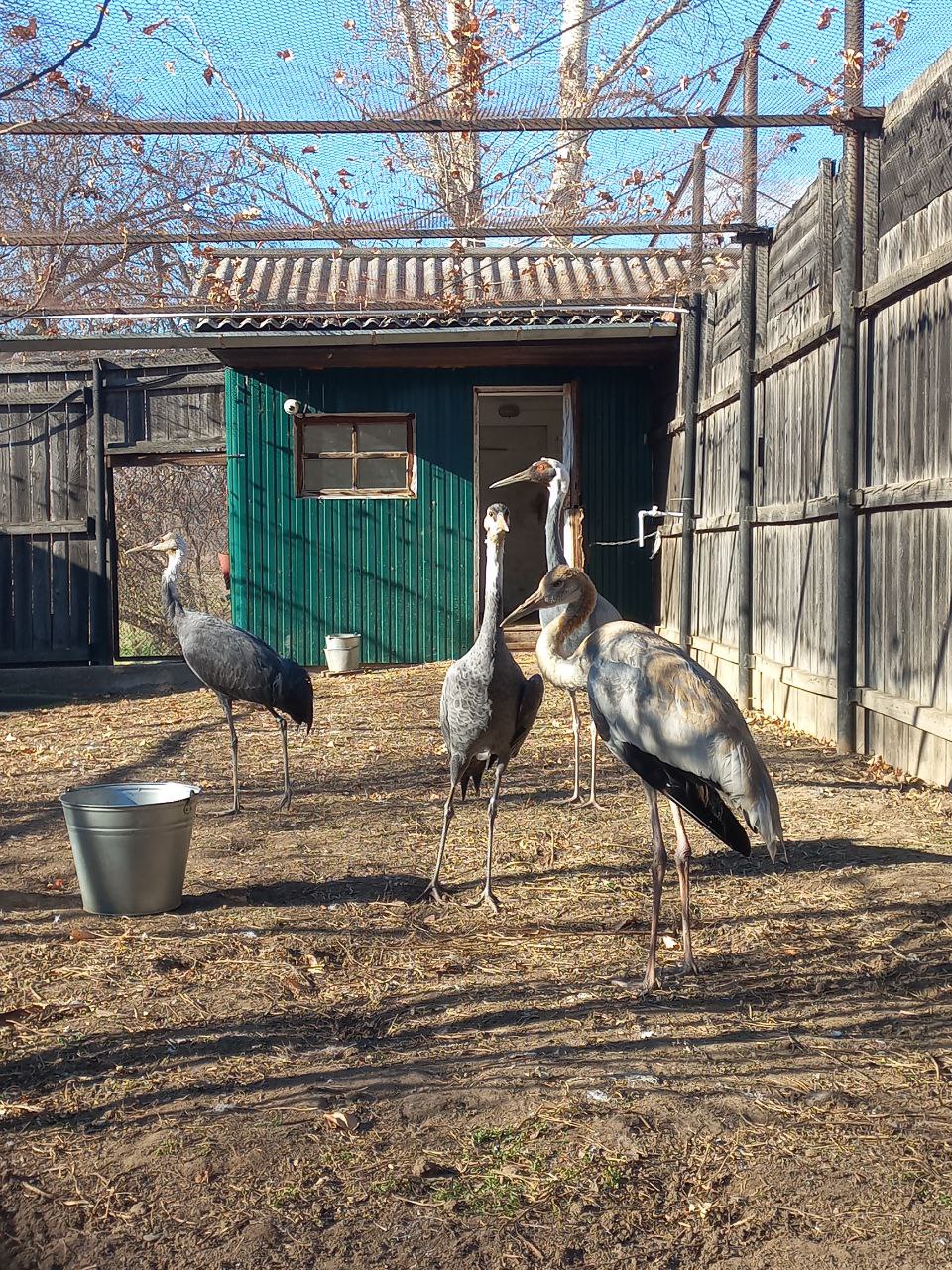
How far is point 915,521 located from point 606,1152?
4637mm

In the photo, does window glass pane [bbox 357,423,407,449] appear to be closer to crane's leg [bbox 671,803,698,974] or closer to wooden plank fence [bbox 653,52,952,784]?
wooden plank fence [bbox 653,52,952,784]

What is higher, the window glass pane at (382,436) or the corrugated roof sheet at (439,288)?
the corrugated roof sheet at (439,288)

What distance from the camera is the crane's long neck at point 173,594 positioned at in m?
7.79

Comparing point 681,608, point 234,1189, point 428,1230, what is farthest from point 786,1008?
point 681,608

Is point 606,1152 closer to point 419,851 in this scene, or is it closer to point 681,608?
point 419,851

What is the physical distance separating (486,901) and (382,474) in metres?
8.96

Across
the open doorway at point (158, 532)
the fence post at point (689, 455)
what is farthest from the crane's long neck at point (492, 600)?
the open doorway at point (158, 532)

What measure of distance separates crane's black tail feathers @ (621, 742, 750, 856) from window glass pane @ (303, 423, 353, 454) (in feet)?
31.7

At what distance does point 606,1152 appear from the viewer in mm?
3047

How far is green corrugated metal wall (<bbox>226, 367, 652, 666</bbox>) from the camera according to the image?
43.7 feet

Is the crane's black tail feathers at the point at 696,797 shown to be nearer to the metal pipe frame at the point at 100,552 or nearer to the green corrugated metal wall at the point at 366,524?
the green corrugated metal wall at the point at 366,524

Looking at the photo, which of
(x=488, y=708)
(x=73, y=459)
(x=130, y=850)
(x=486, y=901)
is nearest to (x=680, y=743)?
(x=488, y=708)

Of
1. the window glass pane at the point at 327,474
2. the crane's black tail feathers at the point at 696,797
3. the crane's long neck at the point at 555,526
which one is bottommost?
the crane's black tail feathers at the point at 696,797

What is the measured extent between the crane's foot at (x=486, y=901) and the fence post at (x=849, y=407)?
329 centimetres
